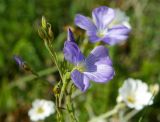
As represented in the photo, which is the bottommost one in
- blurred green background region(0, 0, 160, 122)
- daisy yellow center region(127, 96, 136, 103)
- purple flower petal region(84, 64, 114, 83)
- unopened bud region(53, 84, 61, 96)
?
blurred green background region(0, 0, 160, 122)

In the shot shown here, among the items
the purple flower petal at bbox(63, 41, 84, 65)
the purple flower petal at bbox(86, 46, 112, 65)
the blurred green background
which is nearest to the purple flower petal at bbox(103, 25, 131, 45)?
the purple flower petal at bbox(86, 46, 112, 65)

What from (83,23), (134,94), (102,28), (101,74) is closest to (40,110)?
(134,94)

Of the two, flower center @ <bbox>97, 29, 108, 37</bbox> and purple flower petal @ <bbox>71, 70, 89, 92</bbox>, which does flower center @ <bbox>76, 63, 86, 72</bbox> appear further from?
flower center @ <bbox>97, 29, 108, 37</bbox>

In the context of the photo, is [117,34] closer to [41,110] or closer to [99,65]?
[99,65]

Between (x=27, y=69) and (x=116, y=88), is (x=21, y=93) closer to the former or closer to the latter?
(x=116, y=88)

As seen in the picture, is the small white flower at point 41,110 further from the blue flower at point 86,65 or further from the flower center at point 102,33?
the blue flower at point 86,65

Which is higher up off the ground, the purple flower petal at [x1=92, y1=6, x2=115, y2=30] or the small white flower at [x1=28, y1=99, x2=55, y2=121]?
the purple flower petal at [x1=92, y1=6, x2=115, y2=30]
